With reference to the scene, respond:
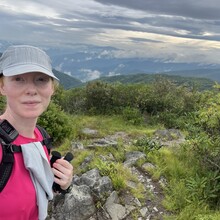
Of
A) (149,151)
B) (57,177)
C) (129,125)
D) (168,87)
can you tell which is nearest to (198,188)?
(149,151)

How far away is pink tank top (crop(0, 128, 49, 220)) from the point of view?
6.56ft

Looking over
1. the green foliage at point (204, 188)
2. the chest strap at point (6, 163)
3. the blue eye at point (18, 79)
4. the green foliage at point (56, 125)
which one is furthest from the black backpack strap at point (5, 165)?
the green foliage at point (56, 125)

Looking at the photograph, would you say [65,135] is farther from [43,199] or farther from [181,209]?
[43,199]

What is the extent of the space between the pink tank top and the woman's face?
0.63 ft

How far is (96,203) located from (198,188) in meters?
2.15

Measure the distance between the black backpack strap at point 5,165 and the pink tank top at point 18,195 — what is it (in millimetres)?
39

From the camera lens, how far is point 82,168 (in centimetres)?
821

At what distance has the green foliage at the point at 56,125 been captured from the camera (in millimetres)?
12141

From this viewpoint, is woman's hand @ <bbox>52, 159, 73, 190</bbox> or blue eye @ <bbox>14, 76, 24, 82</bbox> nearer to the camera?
blue eye @ <bbox>14, 76, 24, 82</bbox>

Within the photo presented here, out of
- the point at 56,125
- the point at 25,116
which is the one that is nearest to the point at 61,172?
the point at 25,116

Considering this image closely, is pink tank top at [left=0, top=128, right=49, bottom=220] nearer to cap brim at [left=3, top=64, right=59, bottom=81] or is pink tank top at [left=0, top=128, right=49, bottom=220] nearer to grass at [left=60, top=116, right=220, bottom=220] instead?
cap brim at [left=3, top=64, right=59, bottom=81]

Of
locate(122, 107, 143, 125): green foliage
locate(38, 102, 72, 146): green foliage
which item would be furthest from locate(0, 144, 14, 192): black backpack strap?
locate(122, 107, 143, 125): green foliage

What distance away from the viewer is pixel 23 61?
2.00 m

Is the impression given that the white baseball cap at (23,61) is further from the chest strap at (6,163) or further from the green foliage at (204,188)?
the green foliage at (204,188)
